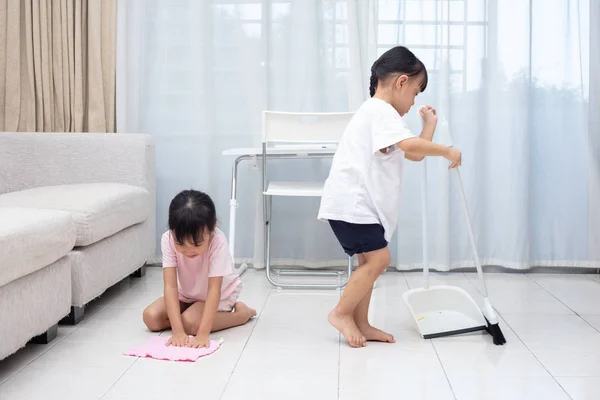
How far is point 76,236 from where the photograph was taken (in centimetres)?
237

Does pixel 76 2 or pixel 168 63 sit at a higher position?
pixel 76 2

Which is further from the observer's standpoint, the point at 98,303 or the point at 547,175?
the point at 547,175

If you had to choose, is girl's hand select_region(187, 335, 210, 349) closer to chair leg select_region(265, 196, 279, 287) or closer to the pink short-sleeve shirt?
the pink short-sleeve shirt

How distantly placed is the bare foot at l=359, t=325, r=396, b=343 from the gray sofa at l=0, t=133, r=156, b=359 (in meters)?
0.92

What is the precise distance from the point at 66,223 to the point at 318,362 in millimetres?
862

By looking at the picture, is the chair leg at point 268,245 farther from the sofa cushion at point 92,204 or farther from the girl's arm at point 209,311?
the girl's arm at point 209,311

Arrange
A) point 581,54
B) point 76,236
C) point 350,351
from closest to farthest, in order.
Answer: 1. point 350,351
2. point 76,236
3. point 581,54

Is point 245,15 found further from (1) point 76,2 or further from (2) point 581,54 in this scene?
(2) point 581,54


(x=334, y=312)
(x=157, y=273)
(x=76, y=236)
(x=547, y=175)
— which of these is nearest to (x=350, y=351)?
(x=334, y=312)

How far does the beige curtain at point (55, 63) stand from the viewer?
11.0 ft

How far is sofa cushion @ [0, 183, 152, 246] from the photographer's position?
2408 mm

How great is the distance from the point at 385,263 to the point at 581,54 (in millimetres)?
1705

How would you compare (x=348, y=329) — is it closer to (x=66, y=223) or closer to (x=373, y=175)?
(x=373, y=175)

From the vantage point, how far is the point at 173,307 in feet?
7.32
